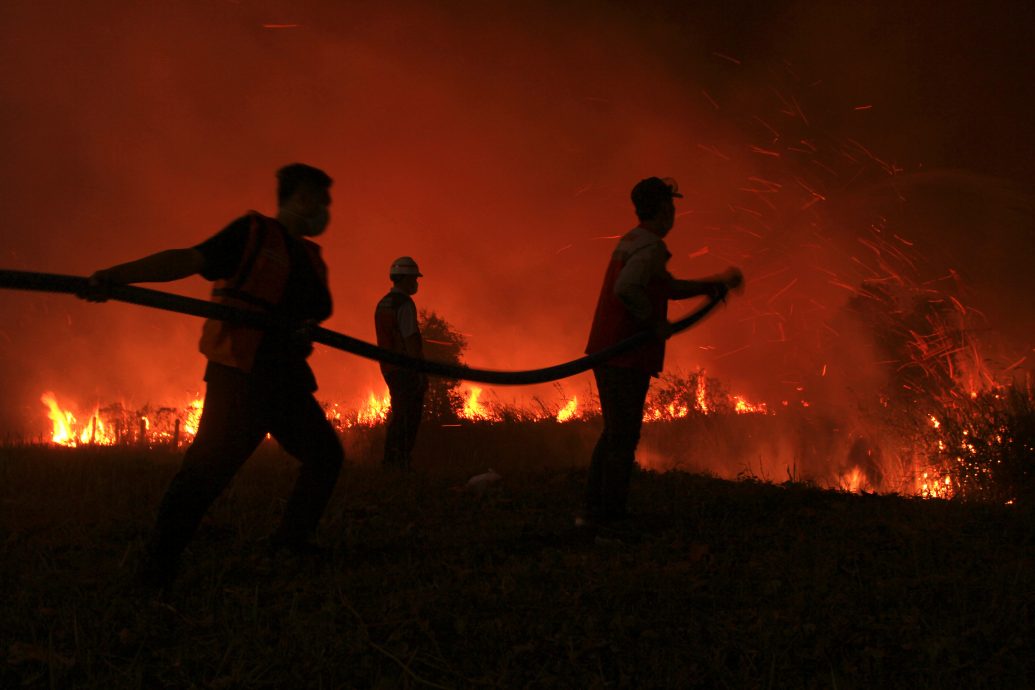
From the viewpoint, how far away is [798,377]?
18.9 metres

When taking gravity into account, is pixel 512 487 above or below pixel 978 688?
above

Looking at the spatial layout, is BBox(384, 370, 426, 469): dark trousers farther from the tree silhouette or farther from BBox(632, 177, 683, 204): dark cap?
the tree silhouette

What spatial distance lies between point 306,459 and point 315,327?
697mm

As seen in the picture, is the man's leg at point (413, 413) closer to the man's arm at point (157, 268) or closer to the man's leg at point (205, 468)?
the man's leg at point (205, 468)

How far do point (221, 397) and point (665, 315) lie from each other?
8.68 ft

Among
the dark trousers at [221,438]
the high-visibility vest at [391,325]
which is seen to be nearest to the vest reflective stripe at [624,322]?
the dark trousers at [221,438]

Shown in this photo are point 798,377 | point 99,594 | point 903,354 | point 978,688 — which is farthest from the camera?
point 798,377

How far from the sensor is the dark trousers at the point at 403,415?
22.9 feet

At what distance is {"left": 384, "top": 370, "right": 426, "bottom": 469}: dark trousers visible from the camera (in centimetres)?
696

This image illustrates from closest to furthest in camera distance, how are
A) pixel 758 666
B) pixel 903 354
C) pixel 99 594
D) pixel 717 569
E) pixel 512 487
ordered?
pixel 758 666 < pixel 99 594 < pixel 717 569 < pixel 512 487 < pixel 903 354

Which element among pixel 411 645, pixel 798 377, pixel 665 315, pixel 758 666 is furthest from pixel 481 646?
pixel 798 377

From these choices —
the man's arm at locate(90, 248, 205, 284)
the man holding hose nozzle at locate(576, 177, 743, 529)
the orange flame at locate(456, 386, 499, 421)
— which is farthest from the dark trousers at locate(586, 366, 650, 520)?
the orange flame at locate(456, 386, 499, 421)

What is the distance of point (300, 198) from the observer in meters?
3.59

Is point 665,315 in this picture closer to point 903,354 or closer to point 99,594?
point 99,594
